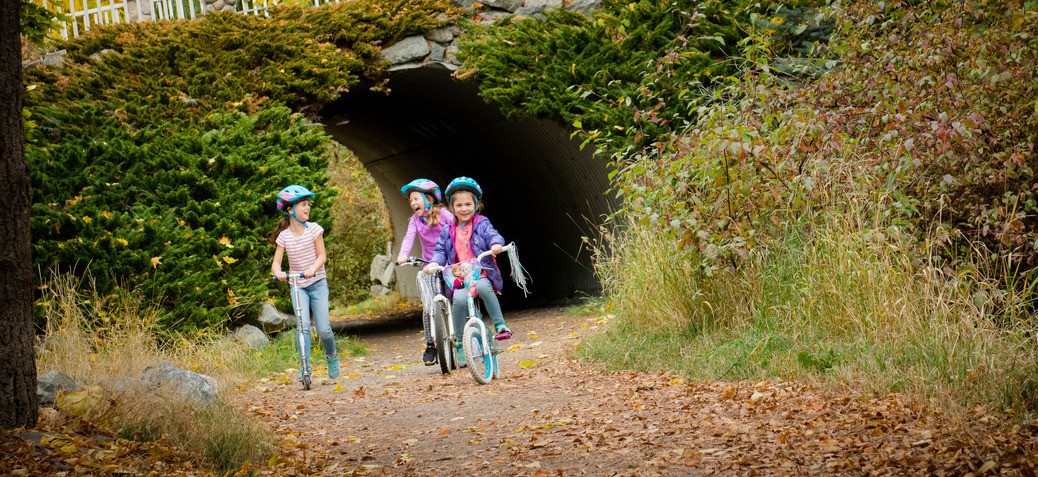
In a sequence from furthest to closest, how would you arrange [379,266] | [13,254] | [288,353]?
[379,266], [288,353], [13,254]

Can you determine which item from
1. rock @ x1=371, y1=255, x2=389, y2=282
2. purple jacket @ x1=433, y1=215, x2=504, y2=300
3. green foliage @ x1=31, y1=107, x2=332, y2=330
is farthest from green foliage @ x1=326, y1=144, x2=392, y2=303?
purple jacket @ x1=433, y1=215, x2=504, y2=300

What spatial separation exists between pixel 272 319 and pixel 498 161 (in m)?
6.31

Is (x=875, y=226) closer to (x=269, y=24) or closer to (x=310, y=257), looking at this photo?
(x=310, y=257)

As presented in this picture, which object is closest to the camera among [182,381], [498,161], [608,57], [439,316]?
[182,381]

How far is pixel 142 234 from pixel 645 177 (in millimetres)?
4698

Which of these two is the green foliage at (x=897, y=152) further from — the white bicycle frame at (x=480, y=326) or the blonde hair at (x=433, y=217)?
the blonde hair at (x=433, y=217)

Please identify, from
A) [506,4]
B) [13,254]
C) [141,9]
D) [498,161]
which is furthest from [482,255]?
[498,161]

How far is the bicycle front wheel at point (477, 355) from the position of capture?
717cm

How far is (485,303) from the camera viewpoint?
751cm

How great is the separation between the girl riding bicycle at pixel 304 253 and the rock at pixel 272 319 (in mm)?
2503

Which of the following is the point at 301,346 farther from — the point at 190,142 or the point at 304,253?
the point at 190,142

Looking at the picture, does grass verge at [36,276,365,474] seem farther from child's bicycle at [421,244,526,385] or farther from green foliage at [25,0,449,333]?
child's bicycle at [421,244,526,385]

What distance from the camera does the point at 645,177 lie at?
25.6 feet

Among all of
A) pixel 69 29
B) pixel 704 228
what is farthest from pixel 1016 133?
pixel 69 29
